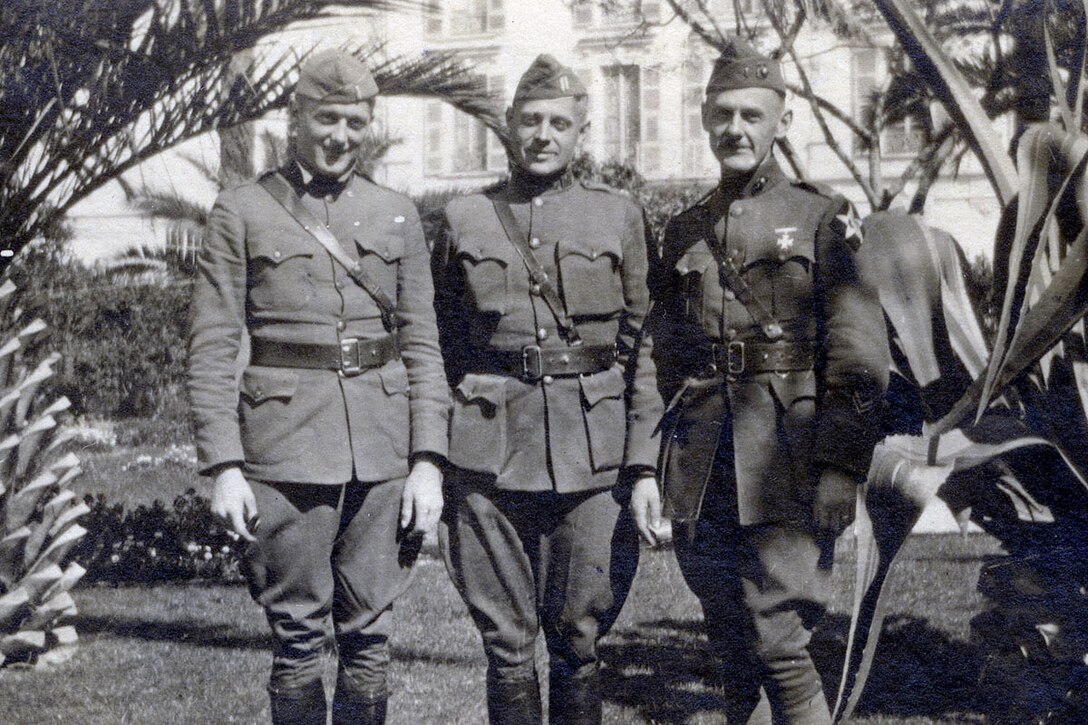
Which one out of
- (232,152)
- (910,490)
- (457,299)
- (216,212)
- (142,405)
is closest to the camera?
(910,490)

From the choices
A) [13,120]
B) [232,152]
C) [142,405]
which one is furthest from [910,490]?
[142,405]

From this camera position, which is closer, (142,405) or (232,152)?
(232,152)

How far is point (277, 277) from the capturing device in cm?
283

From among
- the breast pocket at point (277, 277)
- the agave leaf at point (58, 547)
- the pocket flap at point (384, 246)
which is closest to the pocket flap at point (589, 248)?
the pocket flap at point (384, 246)

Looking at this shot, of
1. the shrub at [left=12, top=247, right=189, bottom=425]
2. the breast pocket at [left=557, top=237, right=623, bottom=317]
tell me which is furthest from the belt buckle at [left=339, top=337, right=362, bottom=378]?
the shrub at [left=12, top=247, right=189, bottom=425]

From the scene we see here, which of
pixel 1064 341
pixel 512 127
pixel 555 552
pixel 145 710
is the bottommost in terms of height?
pixel 145 710

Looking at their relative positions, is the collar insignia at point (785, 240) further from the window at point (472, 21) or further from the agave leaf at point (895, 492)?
the window at point (472, 21)

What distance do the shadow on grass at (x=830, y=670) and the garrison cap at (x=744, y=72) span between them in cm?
193

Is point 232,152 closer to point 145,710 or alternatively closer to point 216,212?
point 145,710

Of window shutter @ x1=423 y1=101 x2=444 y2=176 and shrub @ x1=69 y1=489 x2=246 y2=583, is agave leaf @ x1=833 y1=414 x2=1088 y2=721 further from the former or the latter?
window shutter @ x1=423 y1=101 x2=444 y2=176

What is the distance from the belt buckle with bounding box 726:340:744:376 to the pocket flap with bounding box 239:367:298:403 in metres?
1.03

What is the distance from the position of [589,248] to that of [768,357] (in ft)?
1.69

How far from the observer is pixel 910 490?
222cm

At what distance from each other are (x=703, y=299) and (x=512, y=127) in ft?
2.11
